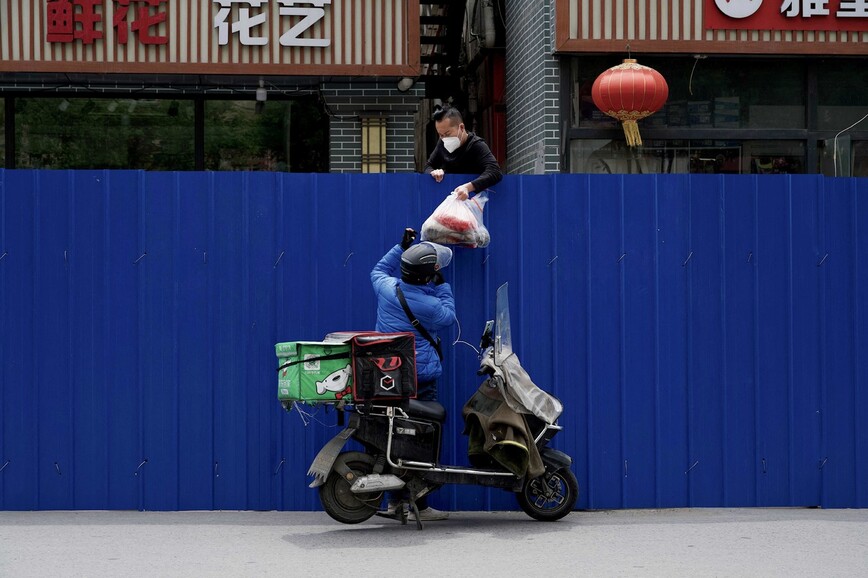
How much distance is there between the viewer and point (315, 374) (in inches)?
273

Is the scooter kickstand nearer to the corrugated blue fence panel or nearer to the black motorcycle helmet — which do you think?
the corrugated blue fence panel

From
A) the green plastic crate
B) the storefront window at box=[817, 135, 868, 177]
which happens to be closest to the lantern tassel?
the storefront window at box=[817, 135, 868, 177]

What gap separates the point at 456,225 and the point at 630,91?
4290 mm

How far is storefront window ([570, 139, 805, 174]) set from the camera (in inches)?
472

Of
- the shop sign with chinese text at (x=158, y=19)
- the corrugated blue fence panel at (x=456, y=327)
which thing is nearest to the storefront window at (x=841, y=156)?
the corrugated blue fence panel at (x=456, y=327)

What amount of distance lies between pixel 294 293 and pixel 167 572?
2.22 meters

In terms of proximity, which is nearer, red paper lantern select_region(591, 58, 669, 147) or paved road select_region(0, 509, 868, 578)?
paved road select_region(0, 509, 868, 578)

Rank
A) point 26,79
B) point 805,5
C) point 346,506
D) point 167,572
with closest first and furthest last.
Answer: point 167,572, point 346,506, point 805,5, point 26,79

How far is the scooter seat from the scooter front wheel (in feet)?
2.35

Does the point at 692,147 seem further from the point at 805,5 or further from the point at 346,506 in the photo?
the point at 346,506

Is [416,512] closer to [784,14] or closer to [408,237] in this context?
[408,237]

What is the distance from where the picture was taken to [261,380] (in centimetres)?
771

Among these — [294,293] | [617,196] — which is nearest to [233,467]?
[294,293]

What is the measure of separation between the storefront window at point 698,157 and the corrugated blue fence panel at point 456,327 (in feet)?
13.3
